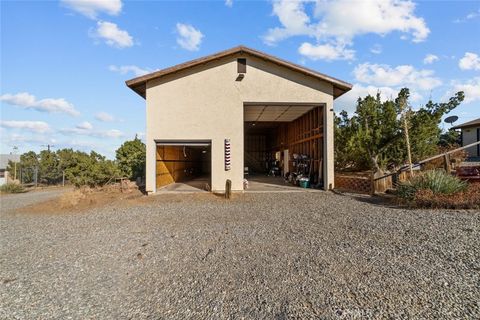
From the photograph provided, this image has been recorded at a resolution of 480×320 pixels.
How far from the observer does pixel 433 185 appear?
361 inches

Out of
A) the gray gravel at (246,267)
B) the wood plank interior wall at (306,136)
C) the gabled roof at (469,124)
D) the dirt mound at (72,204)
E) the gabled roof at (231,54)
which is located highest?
the gabled roof at (231,54)

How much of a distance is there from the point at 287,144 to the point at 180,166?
9.00 metres

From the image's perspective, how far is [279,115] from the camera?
18938 mm

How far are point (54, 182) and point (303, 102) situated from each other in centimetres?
2452

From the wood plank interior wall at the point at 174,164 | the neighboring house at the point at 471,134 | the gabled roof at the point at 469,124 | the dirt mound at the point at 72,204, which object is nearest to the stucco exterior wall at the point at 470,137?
the neighboring house at the point at 471,134

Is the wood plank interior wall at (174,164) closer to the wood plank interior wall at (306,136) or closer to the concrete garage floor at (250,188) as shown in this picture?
the concrete garage floor at (250,188)

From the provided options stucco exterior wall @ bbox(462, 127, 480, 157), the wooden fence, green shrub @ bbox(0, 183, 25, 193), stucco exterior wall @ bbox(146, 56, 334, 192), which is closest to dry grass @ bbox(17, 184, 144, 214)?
stucco exterior wall @ bbox(146, 56, 334, 192)

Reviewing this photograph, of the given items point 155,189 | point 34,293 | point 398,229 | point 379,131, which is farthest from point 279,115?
point 34,293

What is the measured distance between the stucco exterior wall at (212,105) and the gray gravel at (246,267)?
16.9 ft

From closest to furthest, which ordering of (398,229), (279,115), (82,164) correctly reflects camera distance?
(398,229) → (279,115) → (82,164)

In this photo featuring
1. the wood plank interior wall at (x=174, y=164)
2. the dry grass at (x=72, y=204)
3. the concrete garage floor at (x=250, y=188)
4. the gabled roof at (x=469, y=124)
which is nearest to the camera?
the dry grass at (x=72, y=204)

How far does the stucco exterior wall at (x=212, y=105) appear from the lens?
41.2 feet

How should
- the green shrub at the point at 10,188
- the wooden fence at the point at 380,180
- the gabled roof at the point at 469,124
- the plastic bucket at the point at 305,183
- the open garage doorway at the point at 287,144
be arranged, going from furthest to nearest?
the gabled roof at the point at 469,124 → the green shrub at the point at 10,188 → the open garage doorway at the point at 287,144 → the plastic bucket at the point at 305,183 → the wooden fence at the point at 380,180

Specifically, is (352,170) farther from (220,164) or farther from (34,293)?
(34,293)
